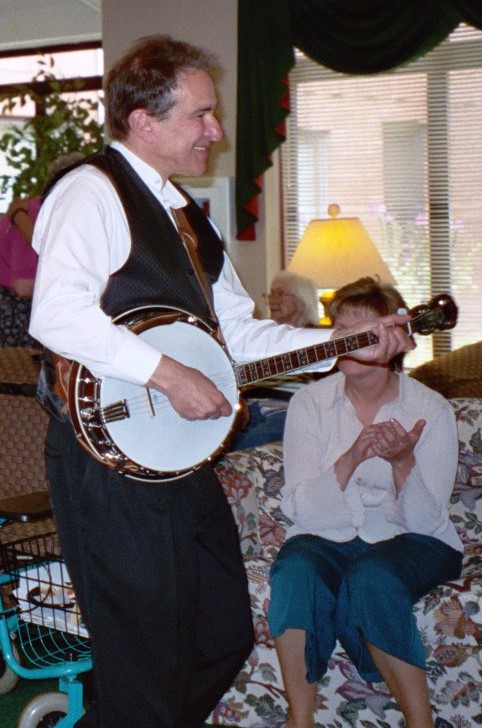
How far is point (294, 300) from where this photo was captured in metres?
4.79

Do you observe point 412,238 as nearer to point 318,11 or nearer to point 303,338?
point 318,11

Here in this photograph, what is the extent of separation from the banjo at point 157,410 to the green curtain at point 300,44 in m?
3.31

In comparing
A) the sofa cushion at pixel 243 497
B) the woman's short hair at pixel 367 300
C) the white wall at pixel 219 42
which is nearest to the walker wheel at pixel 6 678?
the sofa cushion at pixel 243 497

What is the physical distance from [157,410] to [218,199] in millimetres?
3782

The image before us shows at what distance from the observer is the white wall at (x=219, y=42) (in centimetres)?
548

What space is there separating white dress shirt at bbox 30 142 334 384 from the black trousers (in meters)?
0.22

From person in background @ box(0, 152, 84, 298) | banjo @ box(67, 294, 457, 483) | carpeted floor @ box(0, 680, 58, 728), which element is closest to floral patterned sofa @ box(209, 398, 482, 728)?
carpeted floor @ box(0, 680, 58, 728)

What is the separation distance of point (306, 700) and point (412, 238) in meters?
3.29

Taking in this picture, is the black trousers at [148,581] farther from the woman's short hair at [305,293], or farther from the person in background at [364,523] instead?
the woman's short hair at [305,293]

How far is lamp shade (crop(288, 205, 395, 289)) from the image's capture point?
4.86 meters

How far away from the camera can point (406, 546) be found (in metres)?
2.66

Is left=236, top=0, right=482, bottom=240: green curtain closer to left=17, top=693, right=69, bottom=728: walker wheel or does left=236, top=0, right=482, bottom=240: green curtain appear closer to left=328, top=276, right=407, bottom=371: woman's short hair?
left=328, top=276, right=407, bottom=371: woman's short hair

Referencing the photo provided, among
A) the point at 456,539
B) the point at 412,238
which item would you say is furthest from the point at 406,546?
the point at 412,238

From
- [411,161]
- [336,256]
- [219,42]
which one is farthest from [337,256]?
[219,42]
